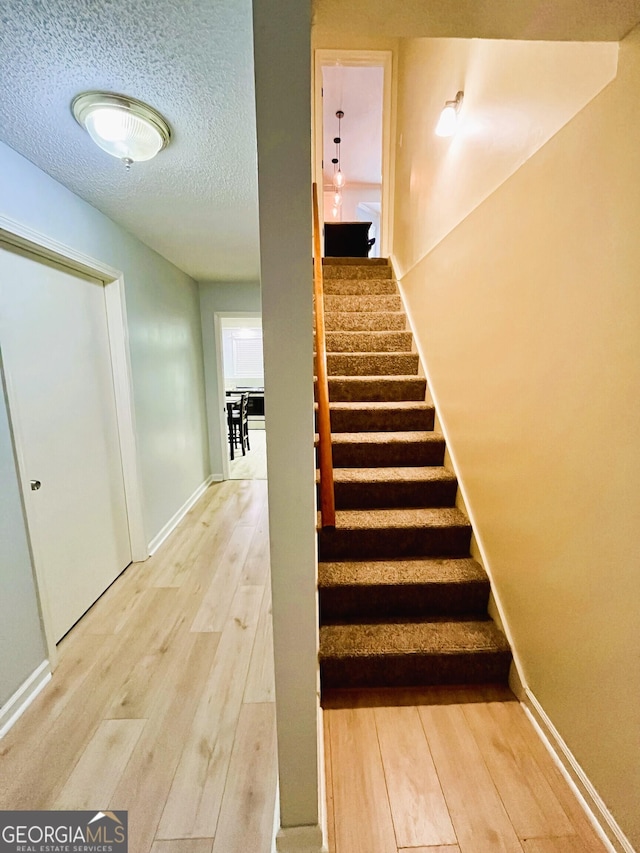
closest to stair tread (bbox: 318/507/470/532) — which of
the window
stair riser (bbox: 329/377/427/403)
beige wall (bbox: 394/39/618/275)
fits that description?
stair riser (bbox: 329/377/427/403)

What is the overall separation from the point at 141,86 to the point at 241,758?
2.37 meters

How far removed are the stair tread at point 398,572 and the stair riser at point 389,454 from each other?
61 cm

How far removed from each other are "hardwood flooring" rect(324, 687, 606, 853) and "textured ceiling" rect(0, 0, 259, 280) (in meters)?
2.38

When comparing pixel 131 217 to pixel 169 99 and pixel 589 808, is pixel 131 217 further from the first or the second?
pixel 589 808

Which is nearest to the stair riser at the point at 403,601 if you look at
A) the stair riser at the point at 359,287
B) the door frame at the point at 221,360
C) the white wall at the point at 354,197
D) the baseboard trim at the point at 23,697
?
the baseboard trim at the point at 23,697

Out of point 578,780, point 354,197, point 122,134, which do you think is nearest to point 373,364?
point 122,134

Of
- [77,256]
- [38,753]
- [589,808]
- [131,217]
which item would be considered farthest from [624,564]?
[131,217]

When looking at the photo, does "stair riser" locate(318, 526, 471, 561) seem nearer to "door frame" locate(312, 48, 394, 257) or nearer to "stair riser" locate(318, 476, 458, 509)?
"stair riser" locate(318, 476, 458, 509)

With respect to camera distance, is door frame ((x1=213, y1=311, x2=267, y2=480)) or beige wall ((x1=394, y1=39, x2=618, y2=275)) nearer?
beige wall ((x1=394, y1=39, x2=618, y2=275))

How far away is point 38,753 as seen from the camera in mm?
1295

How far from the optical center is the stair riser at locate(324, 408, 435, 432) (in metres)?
2.39

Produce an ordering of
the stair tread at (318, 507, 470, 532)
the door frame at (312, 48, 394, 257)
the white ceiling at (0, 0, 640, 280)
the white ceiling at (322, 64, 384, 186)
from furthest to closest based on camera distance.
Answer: the white ceiling at (322, 64, 384, 186)
the door frame at (312, 48, 394, 257)
the stair tread at (318, 507, 470, 532)
the white ceiling at (0, 0, 640, 280)

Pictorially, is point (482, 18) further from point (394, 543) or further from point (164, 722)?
point (164, 722)

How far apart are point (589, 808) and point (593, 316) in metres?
1.52
